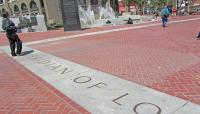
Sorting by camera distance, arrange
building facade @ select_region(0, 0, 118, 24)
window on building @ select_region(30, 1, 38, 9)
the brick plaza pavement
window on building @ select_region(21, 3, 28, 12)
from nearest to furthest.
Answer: the brick plaza pavement < building facade @ select_region(0, 0, 118, 24) < window on building @ select_region(30, 1, 38, 9) < window on building @ select_region(21, 3, 28, 12)

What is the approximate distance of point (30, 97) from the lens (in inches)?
167

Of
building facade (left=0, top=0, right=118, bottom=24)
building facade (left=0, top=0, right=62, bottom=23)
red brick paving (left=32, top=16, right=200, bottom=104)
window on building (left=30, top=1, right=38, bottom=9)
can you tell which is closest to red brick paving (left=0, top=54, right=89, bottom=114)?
red brick paving (left=32, top=16, right=200, bottom=104)

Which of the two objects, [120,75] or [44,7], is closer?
[120,75]

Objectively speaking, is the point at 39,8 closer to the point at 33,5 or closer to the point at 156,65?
the point at 33,5

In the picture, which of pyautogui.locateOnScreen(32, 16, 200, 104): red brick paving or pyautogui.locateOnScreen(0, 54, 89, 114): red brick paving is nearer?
pyautogui.locateOnScreen(0, 54, 89, 114): red brick paving

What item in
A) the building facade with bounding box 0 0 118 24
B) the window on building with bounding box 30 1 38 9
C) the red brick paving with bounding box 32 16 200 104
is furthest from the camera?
the window on building with bounding box 30 1 38 9

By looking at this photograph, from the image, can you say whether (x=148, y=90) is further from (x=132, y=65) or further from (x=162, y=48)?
(x=162, y=48)

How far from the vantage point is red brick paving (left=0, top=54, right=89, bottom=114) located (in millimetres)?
3672

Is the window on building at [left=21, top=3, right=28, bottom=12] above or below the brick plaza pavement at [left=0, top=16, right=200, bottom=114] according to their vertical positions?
above

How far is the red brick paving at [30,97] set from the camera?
367 cm

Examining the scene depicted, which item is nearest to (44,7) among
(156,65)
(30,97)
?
(156,65)

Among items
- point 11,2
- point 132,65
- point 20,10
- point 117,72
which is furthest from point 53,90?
point 11,2

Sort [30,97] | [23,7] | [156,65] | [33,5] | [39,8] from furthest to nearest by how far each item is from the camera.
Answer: [23,7] < [33,5] < [39,8] < [156,65] < [30,97]

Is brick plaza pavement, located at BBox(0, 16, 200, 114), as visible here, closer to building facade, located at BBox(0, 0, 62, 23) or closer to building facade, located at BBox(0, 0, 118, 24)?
building facade, located at BBox(0, 0, 118, 24)
